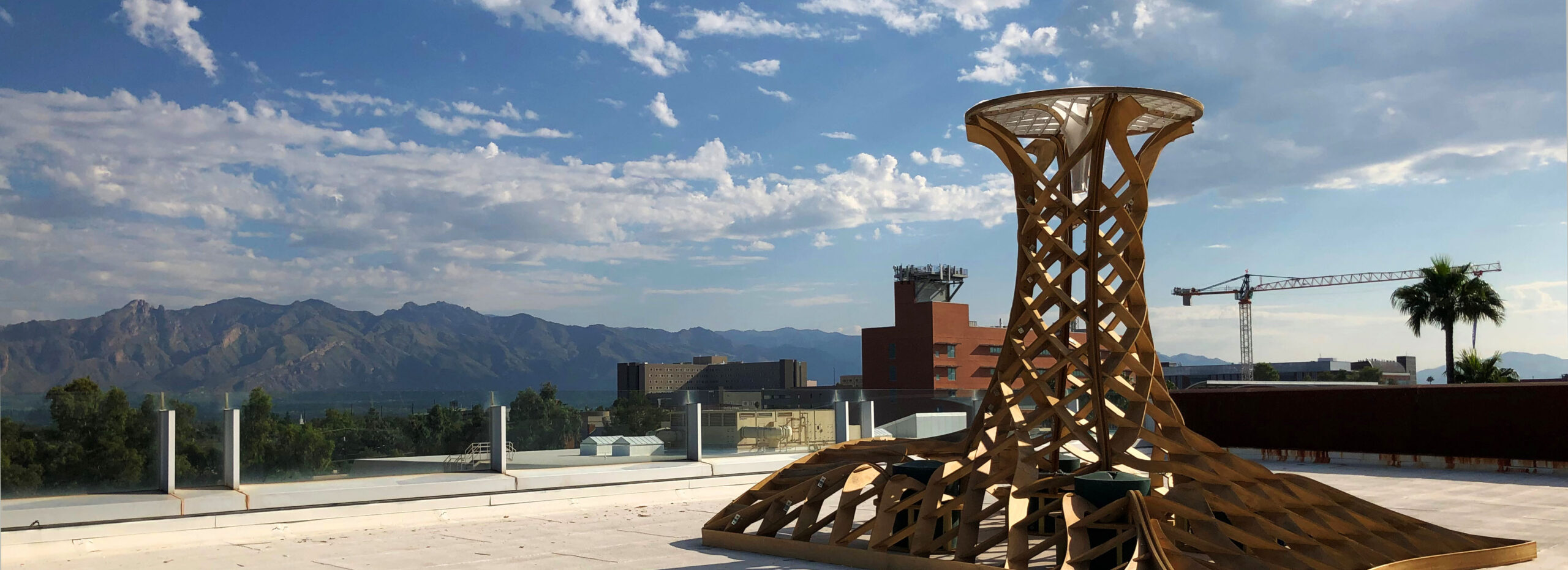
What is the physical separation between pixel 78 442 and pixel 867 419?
12046mm

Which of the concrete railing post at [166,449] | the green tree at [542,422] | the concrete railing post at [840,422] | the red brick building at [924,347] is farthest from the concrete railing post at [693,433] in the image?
the red brick building at [924,347]

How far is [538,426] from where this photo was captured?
14.8 m

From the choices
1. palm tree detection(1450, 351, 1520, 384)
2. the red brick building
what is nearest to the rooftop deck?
palm tree detection(1450, 351, 1520, 384)

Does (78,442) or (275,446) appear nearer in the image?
(78,442)

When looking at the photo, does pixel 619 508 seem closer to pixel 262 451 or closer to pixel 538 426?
pixel 538 426

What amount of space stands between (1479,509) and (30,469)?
16251 millimetres

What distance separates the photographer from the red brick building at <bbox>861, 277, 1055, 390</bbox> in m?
76.3

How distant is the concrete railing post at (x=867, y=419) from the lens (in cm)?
1858

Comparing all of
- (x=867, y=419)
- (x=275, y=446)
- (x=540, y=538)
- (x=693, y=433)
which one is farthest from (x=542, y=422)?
(x=867, y=419)

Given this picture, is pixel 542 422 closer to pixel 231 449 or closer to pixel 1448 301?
pixel 231 449

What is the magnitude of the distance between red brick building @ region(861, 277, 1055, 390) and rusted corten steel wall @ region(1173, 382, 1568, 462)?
51.6 meters

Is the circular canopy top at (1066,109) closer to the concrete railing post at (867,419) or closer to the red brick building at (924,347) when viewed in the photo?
the concrete railing post at (867,419)

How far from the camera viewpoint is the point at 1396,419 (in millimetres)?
19031

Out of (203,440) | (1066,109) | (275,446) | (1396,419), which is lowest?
(1396,419)
